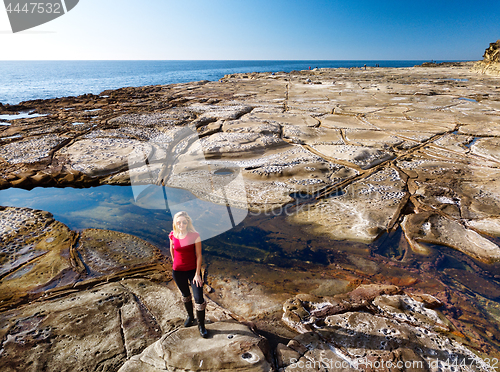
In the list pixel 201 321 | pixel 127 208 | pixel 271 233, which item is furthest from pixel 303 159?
pixel 201 321

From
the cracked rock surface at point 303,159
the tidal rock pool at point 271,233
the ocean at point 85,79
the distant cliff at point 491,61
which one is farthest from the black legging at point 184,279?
the distant cliff at point 491,61

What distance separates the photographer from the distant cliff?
24.2 meters

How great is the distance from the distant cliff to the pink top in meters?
33.1

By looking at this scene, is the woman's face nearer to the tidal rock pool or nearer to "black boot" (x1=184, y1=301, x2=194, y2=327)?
"black boot" (x1=184, y1=301, x2=194, y2=327)

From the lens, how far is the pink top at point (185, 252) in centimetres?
195

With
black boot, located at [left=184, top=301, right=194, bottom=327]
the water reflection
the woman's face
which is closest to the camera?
the woman's face

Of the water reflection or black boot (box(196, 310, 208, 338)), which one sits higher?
black boot (box(196, 310, 208, 338))

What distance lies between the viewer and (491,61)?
25.6m

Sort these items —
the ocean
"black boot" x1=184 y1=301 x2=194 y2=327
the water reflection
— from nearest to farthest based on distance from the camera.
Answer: "black boot" x1=184 y1=301 x2=194 y2=327
the water reflection
the ocean

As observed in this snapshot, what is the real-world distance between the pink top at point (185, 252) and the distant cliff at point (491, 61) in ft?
109

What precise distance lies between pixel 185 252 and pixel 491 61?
36.3m

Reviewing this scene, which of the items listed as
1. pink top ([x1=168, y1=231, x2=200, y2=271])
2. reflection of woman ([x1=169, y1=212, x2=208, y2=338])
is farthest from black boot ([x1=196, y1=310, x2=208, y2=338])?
pink top ([x1=168, y1=231, x2=200, y2=271])

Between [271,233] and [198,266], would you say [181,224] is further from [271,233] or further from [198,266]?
[271,233]

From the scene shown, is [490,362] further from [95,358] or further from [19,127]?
[19,127]
